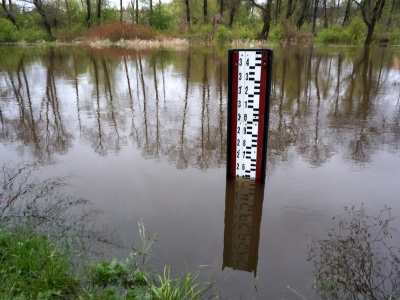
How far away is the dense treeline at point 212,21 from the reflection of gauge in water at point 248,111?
82.7ft

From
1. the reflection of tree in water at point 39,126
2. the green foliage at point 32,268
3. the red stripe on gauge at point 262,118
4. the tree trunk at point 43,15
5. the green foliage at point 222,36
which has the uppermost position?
the tree trunk at point 43,15

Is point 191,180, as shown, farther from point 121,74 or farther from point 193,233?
point 121,74

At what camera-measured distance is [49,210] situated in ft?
9.65

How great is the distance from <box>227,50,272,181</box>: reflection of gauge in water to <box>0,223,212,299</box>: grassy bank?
5.12 feet

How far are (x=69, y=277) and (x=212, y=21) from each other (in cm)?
3150

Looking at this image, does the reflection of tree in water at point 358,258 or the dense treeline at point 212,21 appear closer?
the reflection of tree in water at point 358,258

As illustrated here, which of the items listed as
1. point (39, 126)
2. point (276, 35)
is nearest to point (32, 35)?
point (276, 35)

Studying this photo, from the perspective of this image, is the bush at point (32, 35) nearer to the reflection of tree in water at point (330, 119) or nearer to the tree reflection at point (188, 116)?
the tree reflection at point (188, 116)

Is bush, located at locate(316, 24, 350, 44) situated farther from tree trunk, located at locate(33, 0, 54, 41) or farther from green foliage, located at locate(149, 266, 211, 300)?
green foliage, located at locate(149, 266, 211, 300)

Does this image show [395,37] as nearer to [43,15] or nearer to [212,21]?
[212,21]

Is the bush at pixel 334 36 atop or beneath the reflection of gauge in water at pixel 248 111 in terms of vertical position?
atop

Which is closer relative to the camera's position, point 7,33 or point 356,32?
point 356,32

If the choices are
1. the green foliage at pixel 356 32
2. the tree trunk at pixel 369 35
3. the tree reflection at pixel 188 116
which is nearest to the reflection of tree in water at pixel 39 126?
the tree reflection at pixel 188 116

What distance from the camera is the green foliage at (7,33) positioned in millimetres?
Answer: 27942
